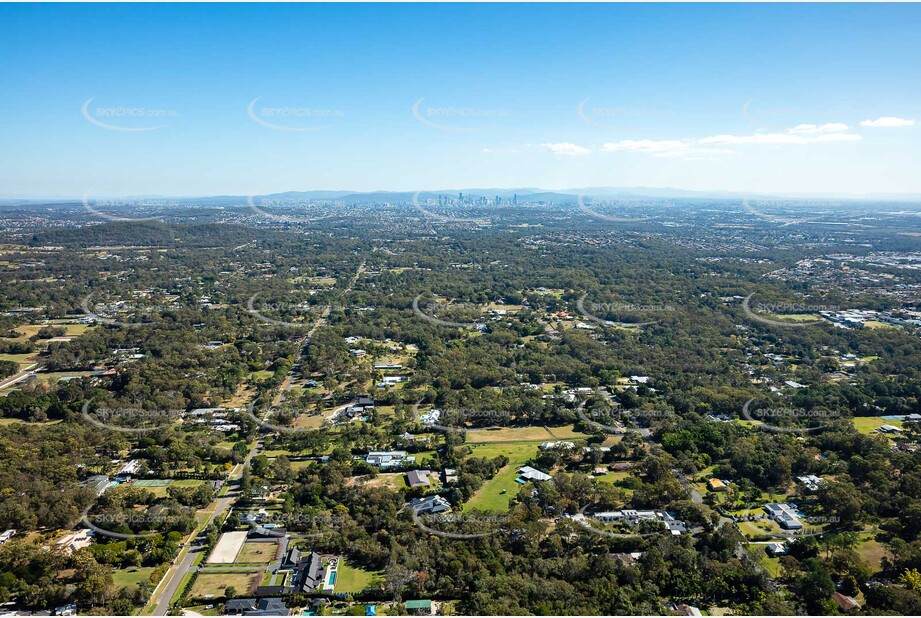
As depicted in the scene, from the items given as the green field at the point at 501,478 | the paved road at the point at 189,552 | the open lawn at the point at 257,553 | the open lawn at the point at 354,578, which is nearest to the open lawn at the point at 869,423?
the green field at the point at 501,478

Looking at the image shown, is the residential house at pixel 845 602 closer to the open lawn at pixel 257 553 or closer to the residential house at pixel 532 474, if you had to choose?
the residential house at pixel 532 474

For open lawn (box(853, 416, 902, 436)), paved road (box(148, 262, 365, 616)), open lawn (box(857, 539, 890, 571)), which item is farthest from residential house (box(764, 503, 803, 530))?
paved road (box(148, 262, 365, 616))

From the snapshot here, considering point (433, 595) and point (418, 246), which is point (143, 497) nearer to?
point (433, 595)

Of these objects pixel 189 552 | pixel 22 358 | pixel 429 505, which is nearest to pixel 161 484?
pixel 189 552

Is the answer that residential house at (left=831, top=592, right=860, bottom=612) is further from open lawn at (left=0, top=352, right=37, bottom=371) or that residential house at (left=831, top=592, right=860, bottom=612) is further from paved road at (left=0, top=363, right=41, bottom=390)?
open lawn at (left=0, top=352, right=37, bottom=371)

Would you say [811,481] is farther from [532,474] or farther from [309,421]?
[309,421]

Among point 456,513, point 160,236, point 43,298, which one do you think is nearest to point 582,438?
point 456,513
